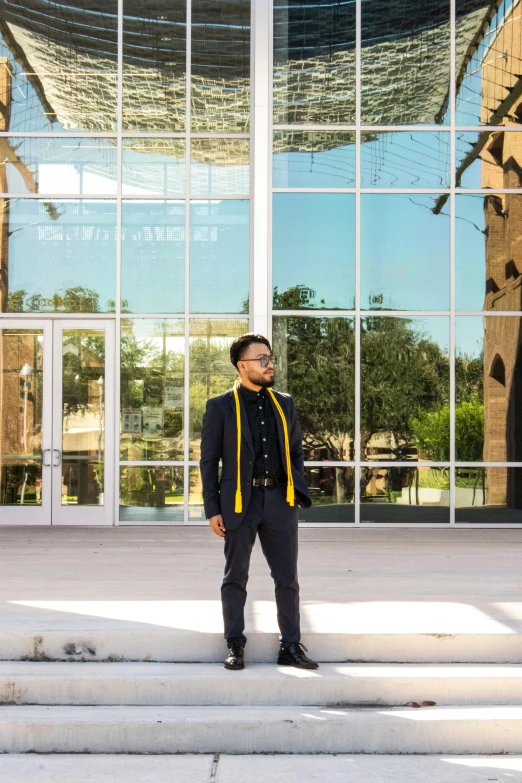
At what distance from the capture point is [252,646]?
5.62 m

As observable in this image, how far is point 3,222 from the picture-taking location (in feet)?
43.0

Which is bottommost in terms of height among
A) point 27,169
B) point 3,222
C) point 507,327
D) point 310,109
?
point 507,327

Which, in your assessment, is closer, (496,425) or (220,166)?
(496,425)

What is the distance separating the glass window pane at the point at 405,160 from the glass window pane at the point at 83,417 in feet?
15.1

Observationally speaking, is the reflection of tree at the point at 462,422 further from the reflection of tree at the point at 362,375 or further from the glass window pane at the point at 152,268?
the glass window pane at the point at 152,268

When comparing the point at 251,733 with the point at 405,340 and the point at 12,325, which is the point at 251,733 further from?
the point at 12,325

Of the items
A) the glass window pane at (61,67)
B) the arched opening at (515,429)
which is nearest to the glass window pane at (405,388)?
the arched opening at (515,429)

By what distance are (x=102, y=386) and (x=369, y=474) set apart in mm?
4064

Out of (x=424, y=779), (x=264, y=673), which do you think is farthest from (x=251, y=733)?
(x=424, y=779)

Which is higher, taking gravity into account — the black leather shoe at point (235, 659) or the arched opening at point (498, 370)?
the arched opening at point (498, 370)

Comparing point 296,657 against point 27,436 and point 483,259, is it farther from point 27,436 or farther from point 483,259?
point 483,259

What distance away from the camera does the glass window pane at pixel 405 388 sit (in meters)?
12.7

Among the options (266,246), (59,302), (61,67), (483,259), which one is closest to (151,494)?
(59,302)

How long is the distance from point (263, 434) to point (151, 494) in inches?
306
